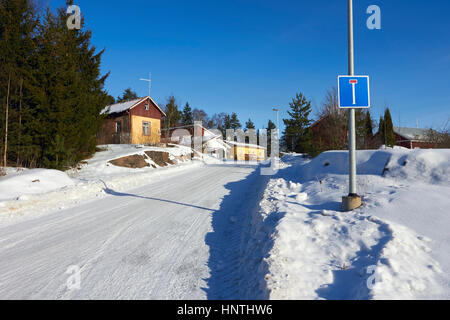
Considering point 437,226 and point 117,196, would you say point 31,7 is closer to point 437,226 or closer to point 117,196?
point 117,196

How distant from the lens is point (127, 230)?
527 centimetres

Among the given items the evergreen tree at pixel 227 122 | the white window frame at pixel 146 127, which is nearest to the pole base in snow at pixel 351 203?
the white window frame at pixel 146 127

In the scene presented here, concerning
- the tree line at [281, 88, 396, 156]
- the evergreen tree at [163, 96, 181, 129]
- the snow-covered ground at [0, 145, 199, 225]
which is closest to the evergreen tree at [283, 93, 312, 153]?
the tree line at [281, 88, 396, 156]

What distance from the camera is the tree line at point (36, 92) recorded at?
11.9m

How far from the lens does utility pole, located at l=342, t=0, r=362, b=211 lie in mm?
4883

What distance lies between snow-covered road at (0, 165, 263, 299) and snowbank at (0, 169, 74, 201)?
2882 millimetres

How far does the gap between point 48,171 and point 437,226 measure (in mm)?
13205

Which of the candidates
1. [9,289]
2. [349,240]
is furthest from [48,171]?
[349,240]

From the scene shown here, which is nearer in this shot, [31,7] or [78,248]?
[78,248]

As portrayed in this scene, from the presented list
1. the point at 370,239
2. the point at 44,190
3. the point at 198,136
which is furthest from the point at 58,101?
the point at 198,136

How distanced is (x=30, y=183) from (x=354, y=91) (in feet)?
37.5

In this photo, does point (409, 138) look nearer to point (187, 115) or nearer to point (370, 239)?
point (370, 239)

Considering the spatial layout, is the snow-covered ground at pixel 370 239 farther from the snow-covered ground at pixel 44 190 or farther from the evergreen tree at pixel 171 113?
the evergreen tree at pixel 171 113
